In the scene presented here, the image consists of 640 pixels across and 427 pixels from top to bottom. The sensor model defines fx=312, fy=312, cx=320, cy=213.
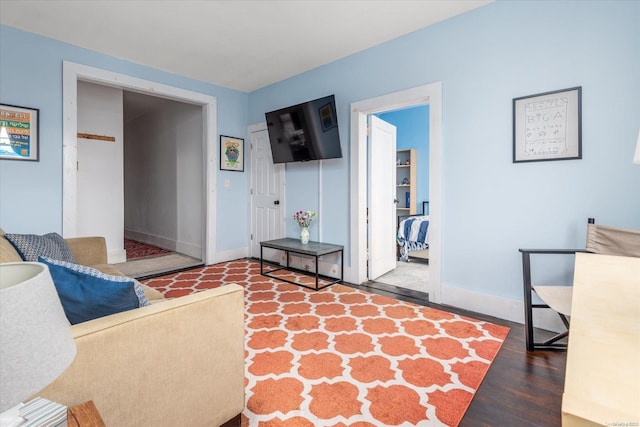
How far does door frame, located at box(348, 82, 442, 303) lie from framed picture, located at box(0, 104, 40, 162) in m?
3.27

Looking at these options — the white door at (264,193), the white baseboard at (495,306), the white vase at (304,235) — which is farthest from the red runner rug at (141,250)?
the white baseboard at (495,306)

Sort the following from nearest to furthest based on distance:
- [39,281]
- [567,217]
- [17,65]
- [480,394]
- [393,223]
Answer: [39,281] < [480,394] < [567,217] < [17,65] < [393,223]

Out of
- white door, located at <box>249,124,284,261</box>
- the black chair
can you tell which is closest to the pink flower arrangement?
white door, located at <box>249,124,284,261</box>

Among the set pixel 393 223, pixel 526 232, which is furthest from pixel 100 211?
pixel 526 232

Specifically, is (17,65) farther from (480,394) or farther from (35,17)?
(480,394)

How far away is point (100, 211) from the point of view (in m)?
4.69

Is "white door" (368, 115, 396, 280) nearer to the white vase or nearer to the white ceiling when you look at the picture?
the white vase

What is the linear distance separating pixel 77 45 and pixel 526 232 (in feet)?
15.6

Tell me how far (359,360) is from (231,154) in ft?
12.0

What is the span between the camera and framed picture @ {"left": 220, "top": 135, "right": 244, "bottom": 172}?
461 cm

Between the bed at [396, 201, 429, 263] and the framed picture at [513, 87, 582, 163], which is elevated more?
the framed picture at [513, 87, 582, 163]

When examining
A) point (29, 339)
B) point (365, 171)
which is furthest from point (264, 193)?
point (29, 339)

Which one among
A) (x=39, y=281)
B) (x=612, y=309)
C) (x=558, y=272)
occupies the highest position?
(x=39, y=281)

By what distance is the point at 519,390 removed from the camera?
5.46 ft
